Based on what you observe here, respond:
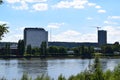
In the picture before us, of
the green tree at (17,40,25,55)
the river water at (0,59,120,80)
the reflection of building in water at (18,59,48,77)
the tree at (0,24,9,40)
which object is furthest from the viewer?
the green tree at (17,40,25,55)

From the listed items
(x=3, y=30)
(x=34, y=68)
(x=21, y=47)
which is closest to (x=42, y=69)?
(x=34, y=68)

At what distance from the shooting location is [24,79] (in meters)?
18.0

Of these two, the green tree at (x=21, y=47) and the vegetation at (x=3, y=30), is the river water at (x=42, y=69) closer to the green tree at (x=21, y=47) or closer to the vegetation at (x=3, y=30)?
the vegetation at (x=3, y=30)

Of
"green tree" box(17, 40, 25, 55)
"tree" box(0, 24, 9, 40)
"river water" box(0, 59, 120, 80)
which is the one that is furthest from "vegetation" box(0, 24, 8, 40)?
"green tree" box(17, 40, 25, 55)

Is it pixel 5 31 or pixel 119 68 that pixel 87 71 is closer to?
pixel 119 68

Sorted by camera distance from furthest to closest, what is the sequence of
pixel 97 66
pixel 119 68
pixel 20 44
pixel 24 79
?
pixel 20 44, pixel 119 68, pixel 97 66, pixel 24 79

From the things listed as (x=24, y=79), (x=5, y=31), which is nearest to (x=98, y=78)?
(x=24, y=79)

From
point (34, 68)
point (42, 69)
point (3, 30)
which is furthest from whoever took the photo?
point (34, 68)

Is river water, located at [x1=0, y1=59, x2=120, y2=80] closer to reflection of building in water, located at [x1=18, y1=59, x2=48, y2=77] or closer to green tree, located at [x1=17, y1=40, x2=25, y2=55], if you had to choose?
reflection of building in water, located at [x1=18, y1=59, x2=48, y2=77]

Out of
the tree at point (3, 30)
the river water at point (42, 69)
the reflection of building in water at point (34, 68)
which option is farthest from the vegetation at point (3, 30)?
the reflection of building in water at point (34, 68)

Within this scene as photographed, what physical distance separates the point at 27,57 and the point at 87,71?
579 feet

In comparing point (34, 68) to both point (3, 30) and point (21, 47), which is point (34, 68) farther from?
point (21, 47)

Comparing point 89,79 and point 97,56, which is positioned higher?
point 97,56

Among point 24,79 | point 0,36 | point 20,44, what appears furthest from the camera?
point 20,44
